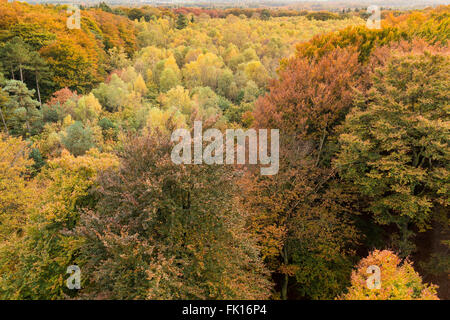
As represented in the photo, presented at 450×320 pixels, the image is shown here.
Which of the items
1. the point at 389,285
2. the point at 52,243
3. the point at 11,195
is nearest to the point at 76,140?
the point at 11,195

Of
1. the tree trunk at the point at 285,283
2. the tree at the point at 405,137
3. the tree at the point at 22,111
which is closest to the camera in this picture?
the tree at the point at 405,137

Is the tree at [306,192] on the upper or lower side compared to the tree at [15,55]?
lower

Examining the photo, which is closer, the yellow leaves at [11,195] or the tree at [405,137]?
the tree at [405,137]

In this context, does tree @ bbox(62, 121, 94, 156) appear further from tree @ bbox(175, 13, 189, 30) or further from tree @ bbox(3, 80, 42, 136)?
tree @ bbox(175, 13, 189, 30)

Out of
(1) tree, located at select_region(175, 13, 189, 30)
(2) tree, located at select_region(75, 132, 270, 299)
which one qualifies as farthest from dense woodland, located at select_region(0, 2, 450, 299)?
(1) tree, located at select_region(175, 13, 189, 30)

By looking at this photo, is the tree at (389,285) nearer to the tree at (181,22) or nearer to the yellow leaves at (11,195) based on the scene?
the yellow leaves at (11,195)

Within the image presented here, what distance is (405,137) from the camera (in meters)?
12.4

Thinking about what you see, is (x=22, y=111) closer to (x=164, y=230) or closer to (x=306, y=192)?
(x=164, y=230)

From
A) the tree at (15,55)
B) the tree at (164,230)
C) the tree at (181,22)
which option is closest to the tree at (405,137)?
the tree at (164,230)

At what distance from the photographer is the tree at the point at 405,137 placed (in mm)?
11398

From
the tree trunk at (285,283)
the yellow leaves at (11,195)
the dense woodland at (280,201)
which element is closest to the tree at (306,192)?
the tree trunk at (285,283)

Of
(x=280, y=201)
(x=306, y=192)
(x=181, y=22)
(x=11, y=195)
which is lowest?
(x=11, y=195)

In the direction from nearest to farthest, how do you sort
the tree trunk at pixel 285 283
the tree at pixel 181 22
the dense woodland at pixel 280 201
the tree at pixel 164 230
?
the tree at pixel 164 230
the dense woodland at pixel 280 201
the tree trunk at pixel 285 283
the tree at pixel 181 22

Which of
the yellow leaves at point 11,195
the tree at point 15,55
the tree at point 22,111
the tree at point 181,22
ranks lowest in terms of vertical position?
the yellow leaves at point 11,195
